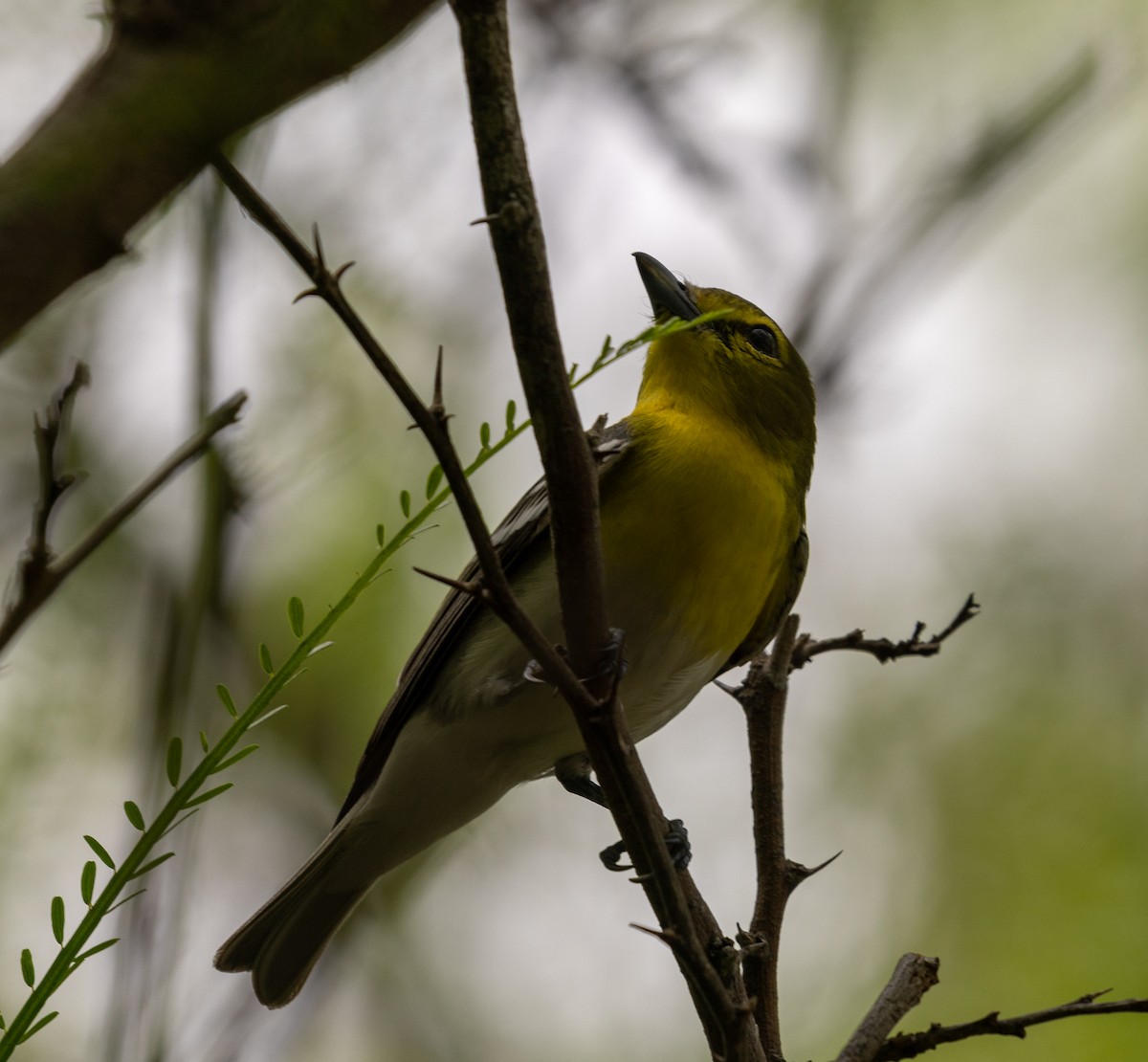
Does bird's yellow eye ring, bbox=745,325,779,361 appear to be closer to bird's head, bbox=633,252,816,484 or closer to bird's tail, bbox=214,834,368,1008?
bird's head, bbox=633,252,816,484

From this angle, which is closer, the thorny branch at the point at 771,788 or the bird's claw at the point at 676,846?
the thorny branch at the point at 771,788

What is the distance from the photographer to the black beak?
4586mm

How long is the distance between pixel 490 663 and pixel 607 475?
677 millimetres

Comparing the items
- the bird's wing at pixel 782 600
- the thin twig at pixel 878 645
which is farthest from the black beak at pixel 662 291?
the thin twig at pixel 878 645

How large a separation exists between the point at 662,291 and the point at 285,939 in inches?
101

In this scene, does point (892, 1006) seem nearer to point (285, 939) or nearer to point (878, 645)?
point (878, 645)

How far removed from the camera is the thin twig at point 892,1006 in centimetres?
230

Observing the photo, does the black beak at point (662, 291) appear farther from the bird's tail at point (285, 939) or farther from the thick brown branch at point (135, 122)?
the thick brown branch at point (135, 122)

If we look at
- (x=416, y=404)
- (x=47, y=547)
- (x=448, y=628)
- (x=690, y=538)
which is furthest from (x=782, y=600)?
(x=47, y=547)

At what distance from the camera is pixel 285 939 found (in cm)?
417

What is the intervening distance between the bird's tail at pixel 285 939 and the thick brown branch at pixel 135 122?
3.02 meters

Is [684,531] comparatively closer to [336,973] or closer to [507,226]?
[336,973]

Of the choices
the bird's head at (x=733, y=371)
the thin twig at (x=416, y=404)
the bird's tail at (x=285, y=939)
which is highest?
the bird's head at (x=733, y=371)

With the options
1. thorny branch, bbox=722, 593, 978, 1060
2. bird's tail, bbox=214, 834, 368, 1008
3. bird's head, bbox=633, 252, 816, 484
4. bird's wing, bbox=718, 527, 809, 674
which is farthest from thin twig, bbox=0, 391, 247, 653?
bird's head, bbox=633, 252, 816, 484
